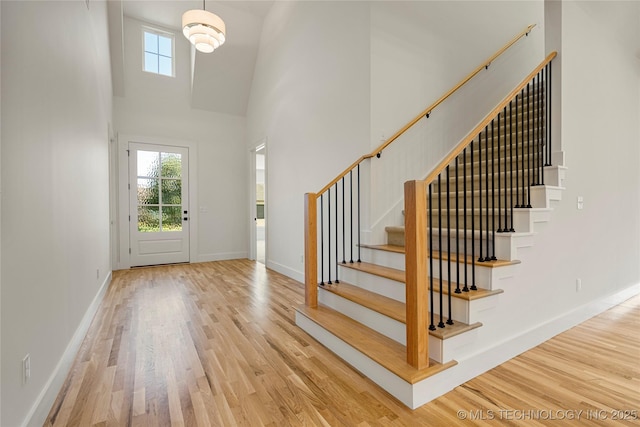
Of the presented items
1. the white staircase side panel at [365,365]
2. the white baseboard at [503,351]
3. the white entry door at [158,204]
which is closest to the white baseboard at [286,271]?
the white staircase side panel at [365,365]

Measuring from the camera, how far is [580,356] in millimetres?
2143

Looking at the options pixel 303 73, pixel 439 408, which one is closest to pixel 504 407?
→ pixel 439 408

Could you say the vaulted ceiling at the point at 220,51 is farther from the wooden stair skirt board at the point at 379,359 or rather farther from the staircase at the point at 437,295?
the wooden stair skirt board at the point at 379,359

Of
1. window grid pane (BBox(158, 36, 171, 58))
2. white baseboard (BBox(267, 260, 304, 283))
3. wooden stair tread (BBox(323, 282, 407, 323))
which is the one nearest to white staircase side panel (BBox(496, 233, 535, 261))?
wooden stair tread (BBox(323, 282, 407, 323))

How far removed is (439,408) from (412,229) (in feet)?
3.14

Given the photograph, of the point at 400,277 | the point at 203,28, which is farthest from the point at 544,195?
the point at 203,28

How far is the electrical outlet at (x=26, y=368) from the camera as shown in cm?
134

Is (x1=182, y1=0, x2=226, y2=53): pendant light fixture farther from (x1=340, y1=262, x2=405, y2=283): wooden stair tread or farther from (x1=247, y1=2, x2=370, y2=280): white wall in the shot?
(x1=340, y1=262, x2=405, y2=283): wooden stair tread

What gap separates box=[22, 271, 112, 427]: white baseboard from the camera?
4.65 feet

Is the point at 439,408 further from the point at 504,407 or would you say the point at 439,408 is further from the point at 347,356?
the point at 347,356

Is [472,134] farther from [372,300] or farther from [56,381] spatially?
[56,381]

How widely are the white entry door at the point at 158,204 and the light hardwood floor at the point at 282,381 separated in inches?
109

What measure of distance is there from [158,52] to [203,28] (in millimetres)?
2561

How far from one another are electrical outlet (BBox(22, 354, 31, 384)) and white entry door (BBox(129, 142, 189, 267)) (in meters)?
4.44
